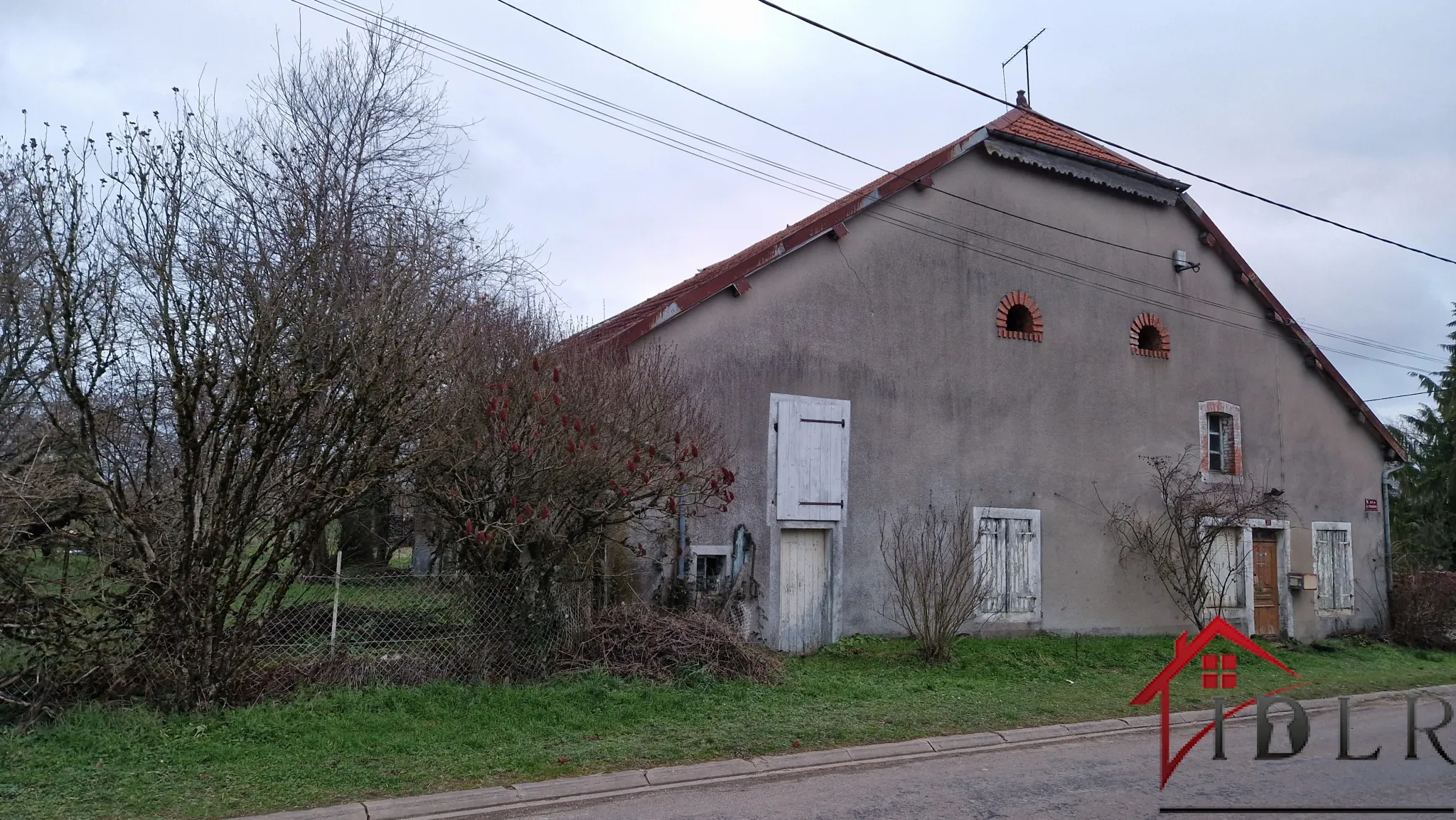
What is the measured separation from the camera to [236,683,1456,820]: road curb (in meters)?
6.16

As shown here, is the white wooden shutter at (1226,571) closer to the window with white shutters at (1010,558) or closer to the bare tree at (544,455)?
the window with white shutters at (1010,558)

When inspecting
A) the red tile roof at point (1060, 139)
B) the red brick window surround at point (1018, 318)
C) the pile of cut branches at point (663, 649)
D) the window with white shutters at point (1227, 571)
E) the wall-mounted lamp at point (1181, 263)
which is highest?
the red tile roof at point (1060, 139)

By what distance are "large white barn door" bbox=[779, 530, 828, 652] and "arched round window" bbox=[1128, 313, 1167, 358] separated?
685 cm

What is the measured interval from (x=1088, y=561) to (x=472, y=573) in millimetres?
9848

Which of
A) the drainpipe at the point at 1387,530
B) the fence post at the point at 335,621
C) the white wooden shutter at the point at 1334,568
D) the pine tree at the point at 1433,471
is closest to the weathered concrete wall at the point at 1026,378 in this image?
the white wooden shutter at the point at 1334,568

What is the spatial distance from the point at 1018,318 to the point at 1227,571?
19.8 feet

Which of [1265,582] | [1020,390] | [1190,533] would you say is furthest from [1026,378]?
[1265,582]

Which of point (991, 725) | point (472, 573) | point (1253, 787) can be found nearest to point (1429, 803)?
point (1253, 787)

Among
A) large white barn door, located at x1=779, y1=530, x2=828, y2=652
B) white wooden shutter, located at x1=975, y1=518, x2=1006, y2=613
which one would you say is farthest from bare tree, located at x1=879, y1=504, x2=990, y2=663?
large white barn door, located at x1=779, y1=530, x2=828, y2=652

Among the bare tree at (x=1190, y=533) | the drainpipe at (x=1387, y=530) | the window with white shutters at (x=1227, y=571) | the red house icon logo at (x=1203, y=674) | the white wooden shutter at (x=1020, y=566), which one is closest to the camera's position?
the red house icon logo at (x=1203, y=674)

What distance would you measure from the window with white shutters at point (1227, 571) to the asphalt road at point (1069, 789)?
7759 millimetres

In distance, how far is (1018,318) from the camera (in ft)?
49.4

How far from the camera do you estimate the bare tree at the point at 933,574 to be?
470 inches

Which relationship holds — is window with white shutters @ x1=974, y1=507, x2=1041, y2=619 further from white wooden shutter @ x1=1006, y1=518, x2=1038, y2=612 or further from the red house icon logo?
the red house icon logo
